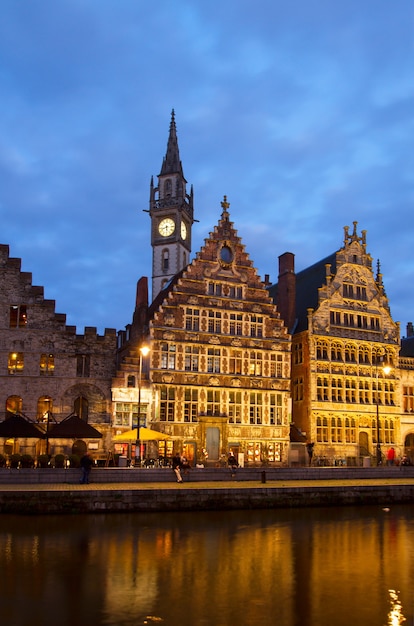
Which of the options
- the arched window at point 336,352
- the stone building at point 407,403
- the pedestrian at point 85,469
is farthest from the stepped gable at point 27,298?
the stone building at point 407,403

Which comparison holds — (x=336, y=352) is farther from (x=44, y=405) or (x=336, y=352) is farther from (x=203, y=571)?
(x=203, y=571)

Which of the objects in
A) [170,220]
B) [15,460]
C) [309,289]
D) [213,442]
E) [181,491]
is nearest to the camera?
[181,491]

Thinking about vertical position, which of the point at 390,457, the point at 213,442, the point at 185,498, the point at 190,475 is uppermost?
the point at 213,442

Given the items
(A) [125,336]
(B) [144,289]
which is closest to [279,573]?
(B) [144,289]

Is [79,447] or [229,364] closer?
[79,447]

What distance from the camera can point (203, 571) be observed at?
16.5 metres

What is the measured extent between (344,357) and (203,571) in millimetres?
41024

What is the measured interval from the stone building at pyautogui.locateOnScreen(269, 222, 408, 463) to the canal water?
93.5 feet

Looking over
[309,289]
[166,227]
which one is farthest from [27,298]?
[166,227]

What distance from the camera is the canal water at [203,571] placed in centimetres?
1266

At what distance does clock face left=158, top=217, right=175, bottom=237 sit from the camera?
90.0 m

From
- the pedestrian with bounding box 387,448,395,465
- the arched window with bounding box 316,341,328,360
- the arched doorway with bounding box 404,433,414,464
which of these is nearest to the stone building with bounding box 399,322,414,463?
the arched doorway with bounding box 404,433,414,464

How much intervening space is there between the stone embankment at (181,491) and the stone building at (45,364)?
13.9 m

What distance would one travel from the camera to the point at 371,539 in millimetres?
21844
